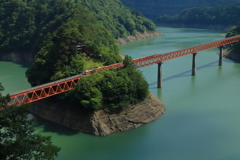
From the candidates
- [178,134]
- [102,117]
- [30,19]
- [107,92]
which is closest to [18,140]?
[102,117]

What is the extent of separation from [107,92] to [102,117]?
3.21 meters

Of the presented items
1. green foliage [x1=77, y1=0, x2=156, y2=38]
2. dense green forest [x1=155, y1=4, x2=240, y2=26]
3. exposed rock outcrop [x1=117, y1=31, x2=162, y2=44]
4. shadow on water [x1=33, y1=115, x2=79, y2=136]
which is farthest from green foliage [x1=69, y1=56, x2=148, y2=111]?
dense green forest [x1=155, y1=4, x2=240, y2=26]

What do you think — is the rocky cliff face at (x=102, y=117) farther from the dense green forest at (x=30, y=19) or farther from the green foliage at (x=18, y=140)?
the dense green forest at (x=30, y=19)

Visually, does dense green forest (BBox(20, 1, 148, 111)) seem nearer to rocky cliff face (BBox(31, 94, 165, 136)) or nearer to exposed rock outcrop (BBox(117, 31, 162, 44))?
rocky cliff face (BBox(31, 94, 165, 136))

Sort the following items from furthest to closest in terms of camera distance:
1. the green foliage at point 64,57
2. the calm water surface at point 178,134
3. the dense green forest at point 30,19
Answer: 1. the dense green forest at point 30,19
2. the green foliage at point 64,57
3. the calm water surface at point 178,134

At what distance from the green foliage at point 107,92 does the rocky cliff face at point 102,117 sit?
37.1 inches

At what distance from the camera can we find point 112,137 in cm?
3459

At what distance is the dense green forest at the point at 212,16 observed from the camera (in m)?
156

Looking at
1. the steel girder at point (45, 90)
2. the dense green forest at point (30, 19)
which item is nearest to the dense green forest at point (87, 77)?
the steel girder at point (45, 90)

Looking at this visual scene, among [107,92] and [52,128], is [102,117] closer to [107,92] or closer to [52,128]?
[107,92]

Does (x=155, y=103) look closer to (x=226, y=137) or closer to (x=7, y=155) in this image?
(x=226, y=137)

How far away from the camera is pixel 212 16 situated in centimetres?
17000

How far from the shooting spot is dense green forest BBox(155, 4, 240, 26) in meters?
156

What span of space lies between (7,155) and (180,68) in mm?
54701
